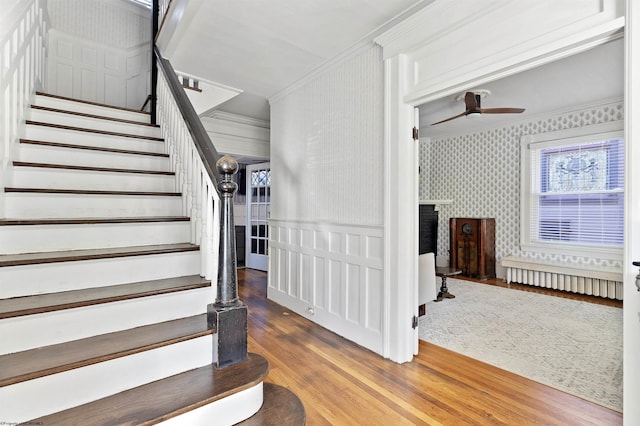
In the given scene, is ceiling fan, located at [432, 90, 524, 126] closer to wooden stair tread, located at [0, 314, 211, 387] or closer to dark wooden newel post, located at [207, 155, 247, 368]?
dark wooden newel post, located at [207, 155, 247, 368]

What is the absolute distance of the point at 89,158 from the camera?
2381 mm

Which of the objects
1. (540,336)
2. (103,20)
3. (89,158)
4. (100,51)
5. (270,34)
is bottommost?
(540,336)

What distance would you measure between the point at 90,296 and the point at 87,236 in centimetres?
52

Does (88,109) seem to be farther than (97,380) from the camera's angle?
Yes

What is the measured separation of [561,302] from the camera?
4.04 meters

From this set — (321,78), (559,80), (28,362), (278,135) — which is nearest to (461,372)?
(28,362)

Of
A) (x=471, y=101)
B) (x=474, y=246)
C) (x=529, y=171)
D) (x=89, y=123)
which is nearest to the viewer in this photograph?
(x=89, y=123)

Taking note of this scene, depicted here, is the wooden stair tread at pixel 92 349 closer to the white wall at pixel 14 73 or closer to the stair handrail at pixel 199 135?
the stair handrail at pixel 199 135

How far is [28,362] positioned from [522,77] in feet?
15.6

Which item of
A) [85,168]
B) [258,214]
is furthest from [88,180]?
[258,214]

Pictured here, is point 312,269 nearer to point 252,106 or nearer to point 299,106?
point 299,106

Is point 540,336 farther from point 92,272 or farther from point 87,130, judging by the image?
point 87,130

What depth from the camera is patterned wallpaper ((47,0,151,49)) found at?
13.4 ft

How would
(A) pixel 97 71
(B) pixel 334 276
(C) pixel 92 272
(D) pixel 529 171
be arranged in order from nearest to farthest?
1. (C) pixel 92 272
2. (B) pixel 334 276
3. (A) pixel 97 71
4. (D) pixel 529 171
